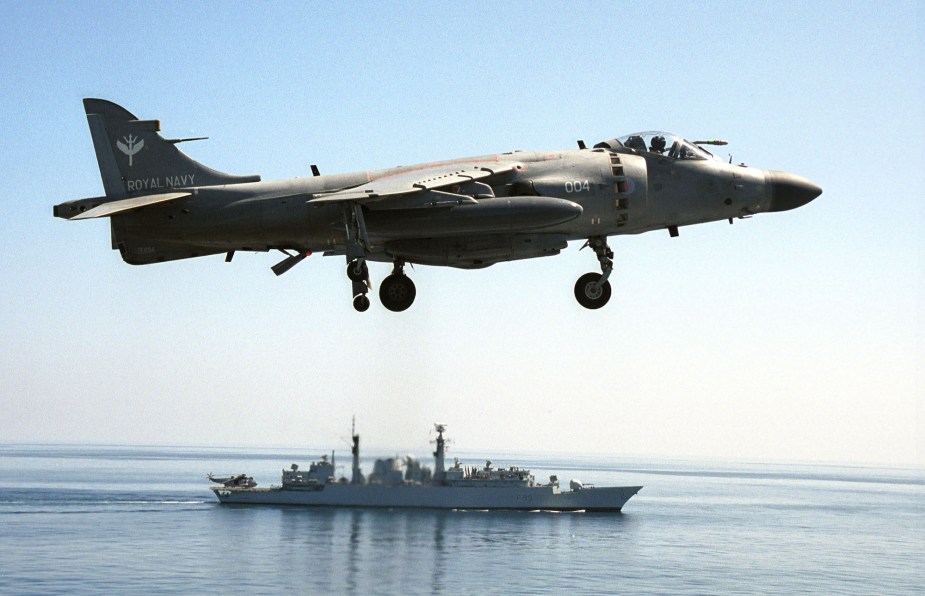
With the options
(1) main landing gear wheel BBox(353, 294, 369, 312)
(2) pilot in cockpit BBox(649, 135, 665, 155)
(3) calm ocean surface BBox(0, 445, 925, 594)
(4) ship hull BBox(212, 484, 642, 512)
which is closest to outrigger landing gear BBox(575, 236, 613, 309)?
(2) pilot in cockpit BBox(649, 135, 665, 155)

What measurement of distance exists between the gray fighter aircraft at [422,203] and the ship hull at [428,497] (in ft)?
334

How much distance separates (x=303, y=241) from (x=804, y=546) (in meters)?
138

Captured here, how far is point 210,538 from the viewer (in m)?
133

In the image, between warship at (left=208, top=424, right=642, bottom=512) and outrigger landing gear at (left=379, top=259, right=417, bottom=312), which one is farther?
warship at (left=208, top=424, right=642, bottom=512)

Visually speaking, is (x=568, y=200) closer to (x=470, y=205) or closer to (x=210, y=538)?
(x=470, y=205)

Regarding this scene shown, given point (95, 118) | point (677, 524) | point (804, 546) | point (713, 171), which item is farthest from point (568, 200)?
point (677, 524)

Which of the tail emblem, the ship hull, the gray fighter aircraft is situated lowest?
the ship hull

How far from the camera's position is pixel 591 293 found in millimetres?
27516

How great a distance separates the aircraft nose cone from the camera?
91.8ft

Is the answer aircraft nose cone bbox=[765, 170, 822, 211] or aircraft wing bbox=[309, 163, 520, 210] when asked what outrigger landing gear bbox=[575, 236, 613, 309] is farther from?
aircraft nose cone bbox=[765, 170, 822, 211]

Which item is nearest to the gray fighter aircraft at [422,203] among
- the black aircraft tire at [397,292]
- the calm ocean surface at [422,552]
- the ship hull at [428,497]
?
the black aircraft tire at [397,292]

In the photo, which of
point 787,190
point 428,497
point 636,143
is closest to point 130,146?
point 636,143

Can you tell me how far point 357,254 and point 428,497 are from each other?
109 meters

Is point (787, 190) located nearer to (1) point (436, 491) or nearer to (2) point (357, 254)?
(2) point (357, 254)
